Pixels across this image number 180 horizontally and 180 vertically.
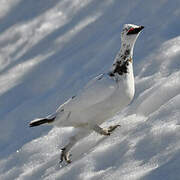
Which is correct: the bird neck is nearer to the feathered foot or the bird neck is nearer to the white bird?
the white bird

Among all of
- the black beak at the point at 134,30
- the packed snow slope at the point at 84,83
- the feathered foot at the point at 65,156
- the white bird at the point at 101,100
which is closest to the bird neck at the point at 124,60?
the white bird at the point at 101,100

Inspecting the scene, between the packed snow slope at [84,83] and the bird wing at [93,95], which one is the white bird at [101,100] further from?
the packed snow slope at [84,83]

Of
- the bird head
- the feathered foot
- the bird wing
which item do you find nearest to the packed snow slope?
the feathered foot

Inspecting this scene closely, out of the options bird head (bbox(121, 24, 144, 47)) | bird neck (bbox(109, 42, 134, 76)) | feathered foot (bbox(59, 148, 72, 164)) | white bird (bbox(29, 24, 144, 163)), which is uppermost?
bird head (bbox(121, 24, 144, 47))

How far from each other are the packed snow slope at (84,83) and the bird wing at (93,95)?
0.32 metres

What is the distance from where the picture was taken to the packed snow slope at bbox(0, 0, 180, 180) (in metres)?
3.24

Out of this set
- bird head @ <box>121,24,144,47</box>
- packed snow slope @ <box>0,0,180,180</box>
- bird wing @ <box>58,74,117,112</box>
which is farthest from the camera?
bird head @ <box>121,24,144,47</box>

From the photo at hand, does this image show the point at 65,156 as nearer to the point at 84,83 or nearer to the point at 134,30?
the point at 134,30

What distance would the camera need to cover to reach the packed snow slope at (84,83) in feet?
10.6

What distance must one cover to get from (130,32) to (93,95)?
596 millimetres

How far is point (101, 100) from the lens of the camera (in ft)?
12.4

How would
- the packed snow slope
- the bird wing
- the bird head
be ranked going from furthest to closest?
the bird head, the bird wing, the packed snow slope

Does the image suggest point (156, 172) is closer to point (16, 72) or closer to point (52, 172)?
point (52, 172)

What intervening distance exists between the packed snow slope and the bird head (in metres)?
0.52
